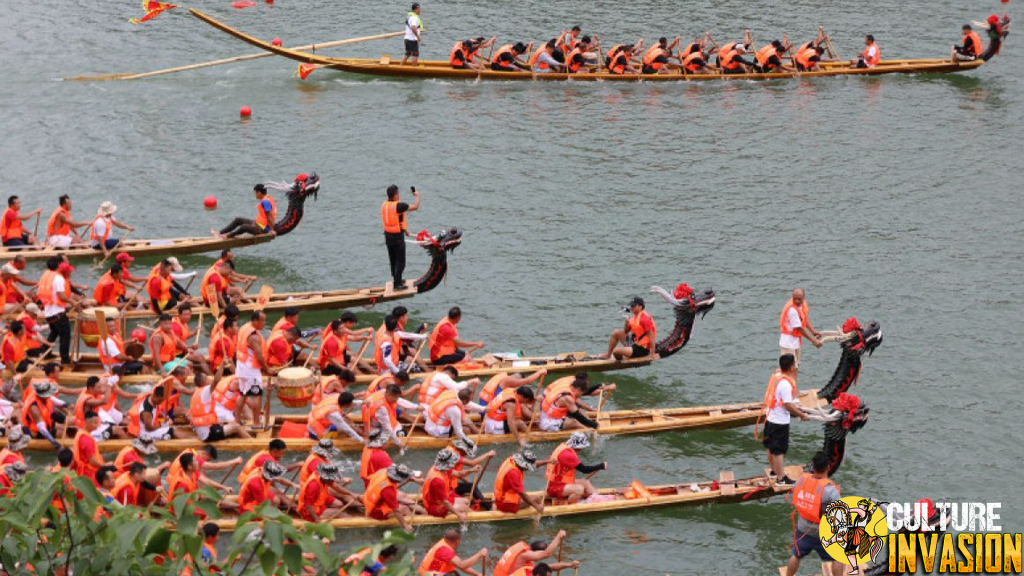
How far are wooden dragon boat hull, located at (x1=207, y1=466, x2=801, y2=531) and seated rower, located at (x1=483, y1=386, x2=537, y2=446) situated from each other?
197 cm

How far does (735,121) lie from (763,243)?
7.06 metres

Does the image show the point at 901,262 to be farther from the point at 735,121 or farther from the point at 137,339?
the point at 137,339

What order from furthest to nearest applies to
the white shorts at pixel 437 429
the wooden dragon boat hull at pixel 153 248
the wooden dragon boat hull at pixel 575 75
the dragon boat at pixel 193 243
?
the wooden dragon boat hull at pixel 575 75
the wooden dragon boat hull at pixel 153 248
the dragon boat at pixel 193 243
the white shorts at pixel 437 429

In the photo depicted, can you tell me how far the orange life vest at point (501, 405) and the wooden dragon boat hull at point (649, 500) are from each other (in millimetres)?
2129

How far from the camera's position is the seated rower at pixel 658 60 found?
128ft

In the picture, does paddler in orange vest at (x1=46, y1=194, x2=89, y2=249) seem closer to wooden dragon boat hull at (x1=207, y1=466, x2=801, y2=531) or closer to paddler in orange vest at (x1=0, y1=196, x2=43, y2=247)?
paddler in orange vest at (x1=0, y1=196, x2=43, y2=247)

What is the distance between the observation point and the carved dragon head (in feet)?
79.5

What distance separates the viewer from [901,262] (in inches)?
1171

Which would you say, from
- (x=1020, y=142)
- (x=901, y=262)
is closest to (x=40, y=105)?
(x=901, y=262)

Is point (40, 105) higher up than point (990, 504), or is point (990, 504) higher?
point (40, 105)

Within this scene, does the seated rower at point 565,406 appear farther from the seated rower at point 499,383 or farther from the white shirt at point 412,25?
the white shirt at point 412,25

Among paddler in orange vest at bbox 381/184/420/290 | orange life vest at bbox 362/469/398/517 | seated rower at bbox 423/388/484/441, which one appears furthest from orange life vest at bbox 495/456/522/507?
paddler in orange vest at bbox 381/184/420/290

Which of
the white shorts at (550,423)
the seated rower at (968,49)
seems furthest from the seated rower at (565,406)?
the seated rower at (968,49)

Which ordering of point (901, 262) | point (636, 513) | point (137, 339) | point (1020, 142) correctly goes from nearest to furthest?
point (636, 513), point (137, 339), point (901, 262), point (1020, 142)
